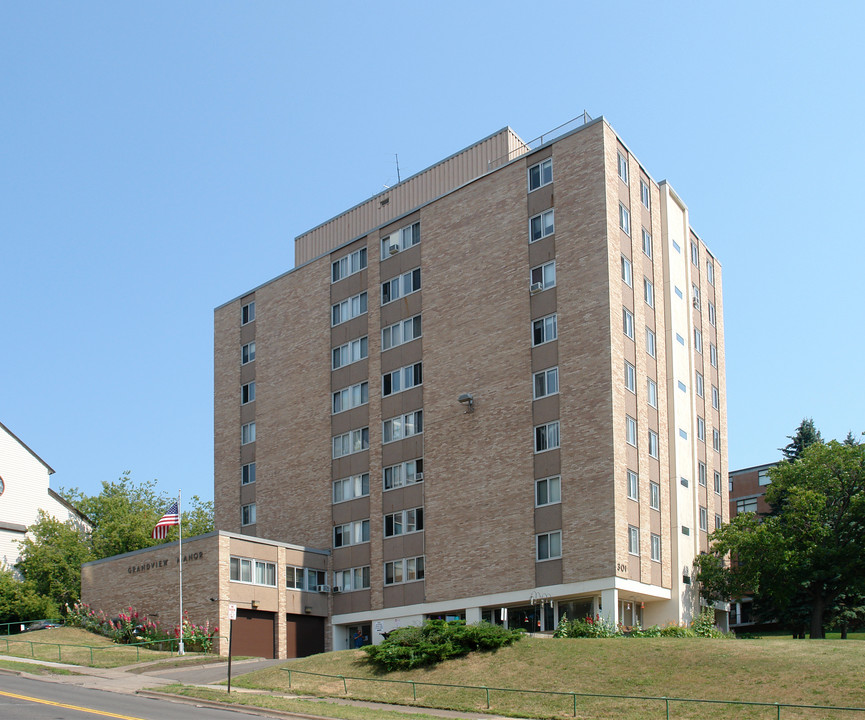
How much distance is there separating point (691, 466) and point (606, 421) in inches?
458

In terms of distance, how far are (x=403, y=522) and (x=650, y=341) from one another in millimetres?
15434

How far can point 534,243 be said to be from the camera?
166ft

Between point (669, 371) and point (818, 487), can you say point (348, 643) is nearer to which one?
point (669, 371)

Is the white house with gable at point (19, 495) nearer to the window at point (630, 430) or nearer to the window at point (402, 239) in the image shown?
the window at point (402, 239)

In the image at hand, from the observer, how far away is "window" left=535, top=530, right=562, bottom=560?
46844 millimetres

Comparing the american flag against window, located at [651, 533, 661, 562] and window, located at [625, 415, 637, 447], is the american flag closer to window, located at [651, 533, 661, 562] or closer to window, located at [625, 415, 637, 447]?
window, located at [625, 415, 637, 447]

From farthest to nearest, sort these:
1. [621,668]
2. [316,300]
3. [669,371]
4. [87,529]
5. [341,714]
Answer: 1. [87,529]
2. [316,300]
3. [669,371]
4. [621,668]
5. [341,714]

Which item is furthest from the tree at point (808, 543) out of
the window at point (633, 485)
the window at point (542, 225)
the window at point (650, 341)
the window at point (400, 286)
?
the window at point (400, 286)

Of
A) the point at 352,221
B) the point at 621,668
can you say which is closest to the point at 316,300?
the point at 352,221

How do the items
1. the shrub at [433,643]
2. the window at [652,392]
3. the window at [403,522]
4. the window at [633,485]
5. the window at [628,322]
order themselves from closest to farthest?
the shrub at [433,643], the window at [633,485], the window at [628,322], the window at [652,392], the window at [403,522]

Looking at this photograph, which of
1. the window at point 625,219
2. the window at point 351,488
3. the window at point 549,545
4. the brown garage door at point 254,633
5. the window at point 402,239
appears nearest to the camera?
the window at point 549,545

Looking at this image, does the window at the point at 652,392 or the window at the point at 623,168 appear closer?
the window at the point at 652,392

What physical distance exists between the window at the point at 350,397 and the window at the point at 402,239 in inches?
288

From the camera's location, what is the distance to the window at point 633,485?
157 feet
